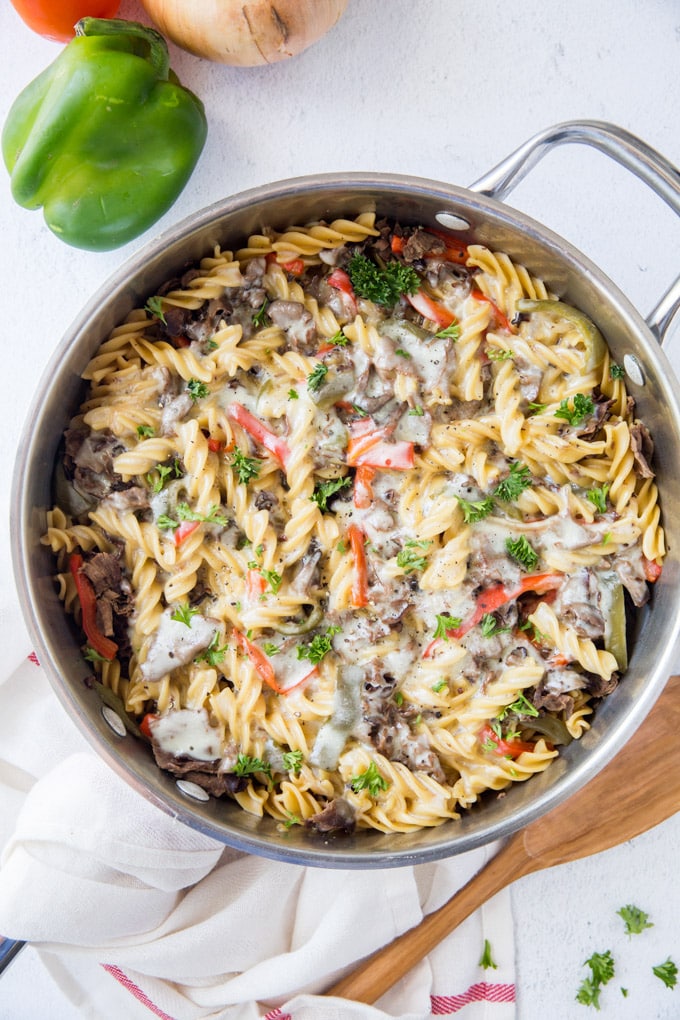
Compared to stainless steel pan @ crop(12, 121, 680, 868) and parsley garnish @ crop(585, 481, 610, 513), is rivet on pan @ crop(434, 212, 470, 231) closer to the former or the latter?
stainless steel pan @ crop(12, 121, 680, 868)

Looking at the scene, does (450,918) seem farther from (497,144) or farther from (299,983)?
(497,144)

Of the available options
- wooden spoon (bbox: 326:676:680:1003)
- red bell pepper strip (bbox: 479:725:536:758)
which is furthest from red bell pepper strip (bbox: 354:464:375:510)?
wooden spoon (bbox: 326:676:680:1003)

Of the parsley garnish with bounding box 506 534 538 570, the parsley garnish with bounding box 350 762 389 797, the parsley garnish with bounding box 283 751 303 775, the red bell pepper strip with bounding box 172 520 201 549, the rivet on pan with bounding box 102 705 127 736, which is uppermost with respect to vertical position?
the parsley garnish with bounding box 506 534 538 570

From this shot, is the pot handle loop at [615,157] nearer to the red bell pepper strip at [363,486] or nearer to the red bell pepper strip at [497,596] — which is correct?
the red bell pepper strip at [497,596]

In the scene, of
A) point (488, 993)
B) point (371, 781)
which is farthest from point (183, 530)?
point (488, 993)

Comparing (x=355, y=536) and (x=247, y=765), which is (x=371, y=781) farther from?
(x=355, y=536)

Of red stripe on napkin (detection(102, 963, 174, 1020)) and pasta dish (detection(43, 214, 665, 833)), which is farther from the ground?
pasta dish (detection(43, 214, 665, 833))

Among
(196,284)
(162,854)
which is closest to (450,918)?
(162,854)
